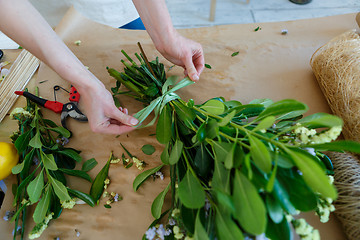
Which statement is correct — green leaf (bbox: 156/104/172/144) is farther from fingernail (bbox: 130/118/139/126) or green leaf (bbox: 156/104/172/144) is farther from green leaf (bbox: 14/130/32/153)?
green leaf (bbox: 14/130/32/153)

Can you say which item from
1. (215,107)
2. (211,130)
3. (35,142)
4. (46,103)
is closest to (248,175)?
(211,130)

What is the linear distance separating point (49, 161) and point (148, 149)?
10.5 inches

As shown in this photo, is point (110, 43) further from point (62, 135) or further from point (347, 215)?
point (347, 215)

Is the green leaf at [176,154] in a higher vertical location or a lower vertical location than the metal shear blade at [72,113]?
lower

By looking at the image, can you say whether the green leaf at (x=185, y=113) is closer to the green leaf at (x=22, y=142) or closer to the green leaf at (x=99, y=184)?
the green leaf at (x=99, y=184)

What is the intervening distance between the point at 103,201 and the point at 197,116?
0.34 metres

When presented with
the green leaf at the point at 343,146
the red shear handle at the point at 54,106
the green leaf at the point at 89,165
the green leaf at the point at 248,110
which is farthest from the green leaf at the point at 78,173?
the green leaf at the point at 343,146

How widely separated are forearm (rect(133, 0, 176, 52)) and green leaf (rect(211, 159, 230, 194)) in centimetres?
45

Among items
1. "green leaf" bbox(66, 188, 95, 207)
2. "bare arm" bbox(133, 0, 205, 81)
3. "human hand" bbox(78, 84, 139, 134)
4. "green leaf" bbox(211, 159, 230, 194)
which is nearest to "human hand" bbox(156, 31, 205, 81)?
"bare arm" bbox(133, 0, 205, 81)

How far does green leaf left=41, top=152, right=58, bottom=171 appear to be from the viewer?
66cm

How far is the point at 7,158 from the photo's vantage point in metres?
0.68

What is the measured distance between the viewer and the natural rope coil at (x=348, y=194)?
545 millimetres

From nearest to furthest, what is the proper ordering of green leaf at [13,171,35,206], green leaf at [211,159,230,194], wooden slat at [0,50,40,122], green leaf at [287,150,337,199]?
green leaf at [287,150,337,199] → green leaf at [211,159,230,194] → green leaf at [13,171,35,206] → wooden slat at [0,50,40,122]

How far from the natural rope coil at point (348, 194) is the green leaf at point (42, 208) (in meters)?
0.69
